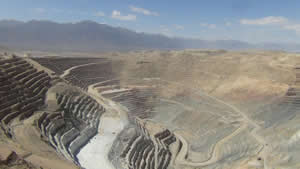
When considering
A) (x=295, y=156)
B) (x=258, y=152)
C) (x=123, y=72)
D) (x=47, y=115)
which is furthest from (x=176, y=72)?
(x=47, y=115)

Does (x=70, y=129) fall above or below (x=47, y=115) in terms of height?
below

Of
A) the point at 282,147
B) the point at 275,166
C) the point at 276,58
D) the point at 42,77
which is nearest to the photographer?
the point at 275,166

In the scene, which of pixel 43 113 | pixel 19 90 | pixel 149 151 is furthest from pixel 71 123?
pixel 149 151

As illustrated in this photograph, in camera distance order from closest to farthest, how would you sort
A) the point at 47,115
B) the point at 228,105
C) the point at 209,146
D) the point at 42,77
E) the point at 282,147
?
1. the point at 47,115
2. the point at 282,147
3. the point at 42,77
4. the point at 209,146
5. the point at 228,105

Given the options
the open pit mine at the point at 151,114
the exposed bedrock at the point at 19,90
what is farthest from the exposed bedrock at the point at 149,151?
the exposed bedrock at the point at 19,90

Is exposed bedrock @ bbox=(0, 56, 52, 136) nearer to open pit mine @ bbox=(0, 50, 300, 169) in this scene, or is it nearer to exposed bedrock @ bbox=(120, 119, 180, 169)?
open pit mine @ bbox=(0, 50, 300, 169)

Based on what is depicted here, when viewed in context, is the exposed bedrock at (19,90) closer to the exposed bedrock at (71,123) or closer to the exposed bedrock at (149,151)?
the exposed bedrock at (71,123)

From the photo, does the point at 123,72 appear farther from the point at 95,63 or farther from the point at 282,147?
the point at 282,147

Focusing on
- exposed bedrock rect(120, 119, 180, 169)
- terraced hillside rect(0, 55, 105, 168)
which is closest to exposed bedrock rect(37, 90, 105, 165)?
terraced hillside rect(0, 55, 105, 168)
